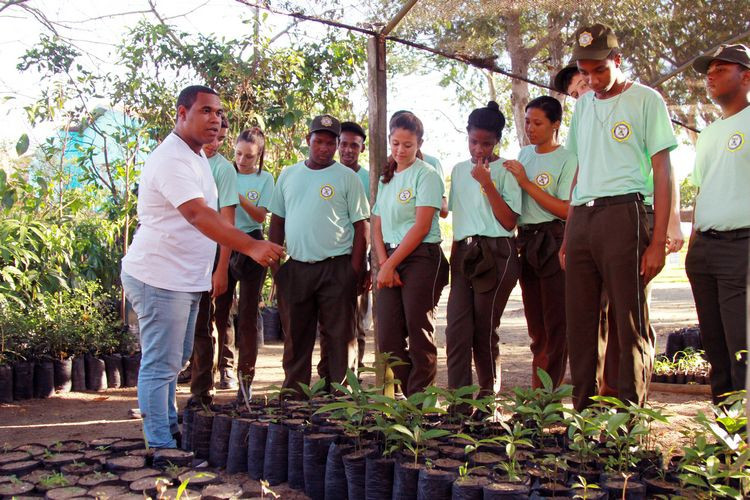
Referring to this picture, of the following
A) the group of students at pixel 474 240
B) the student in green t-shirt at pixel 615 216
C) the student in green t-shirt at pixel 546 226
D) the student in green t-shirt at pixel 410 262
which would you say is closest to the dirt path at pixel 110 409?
the student in green t-shirt at pixel 615 216

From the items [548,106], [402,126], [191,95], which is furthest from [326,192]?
[548,106]

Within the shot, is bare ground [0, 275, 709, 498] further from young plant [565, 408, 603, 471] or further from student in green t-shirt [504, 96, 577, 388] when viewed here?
student in green t-shirt [504, 96, 577, 388]

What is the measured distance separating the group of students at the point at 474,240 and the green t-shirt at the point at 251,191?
0.01 m

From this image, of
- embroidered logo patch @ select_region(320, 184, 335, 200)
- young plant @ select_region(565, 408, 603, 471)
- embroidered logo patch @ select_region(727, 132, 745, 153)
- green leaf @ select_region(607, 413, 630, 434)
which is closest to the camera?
green leaf @ select_region(607, 413, 630, 434)

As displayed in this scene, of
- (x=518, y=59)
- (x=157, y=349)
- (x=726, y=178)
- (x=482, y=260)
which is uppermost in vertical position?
(x=518, y=59)

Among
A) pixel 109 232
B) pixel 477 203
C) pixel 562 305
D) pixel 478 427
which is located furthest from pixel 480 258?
pixel 109 232

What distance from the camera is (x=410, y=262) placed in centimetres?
429

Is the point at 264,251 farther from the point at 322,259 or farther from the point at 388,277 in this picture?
the point at 322,259

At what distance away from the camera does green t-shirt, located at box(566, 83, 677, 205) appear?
3.34m

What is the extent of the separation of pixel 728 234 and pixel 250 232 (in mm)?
3209

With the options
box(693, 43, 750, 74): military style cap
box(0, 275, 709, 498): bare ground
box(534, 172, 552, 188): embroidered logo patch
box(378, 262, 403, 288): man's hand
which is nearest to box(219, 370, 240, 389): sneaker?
box(0, 275, 709, 498): bare ground

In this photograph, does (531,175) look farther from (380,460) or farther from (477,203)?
(380,460)

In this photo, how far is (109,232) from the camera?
7012 millimetres

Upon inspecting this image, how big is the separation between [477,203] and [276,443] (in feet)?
5.80
